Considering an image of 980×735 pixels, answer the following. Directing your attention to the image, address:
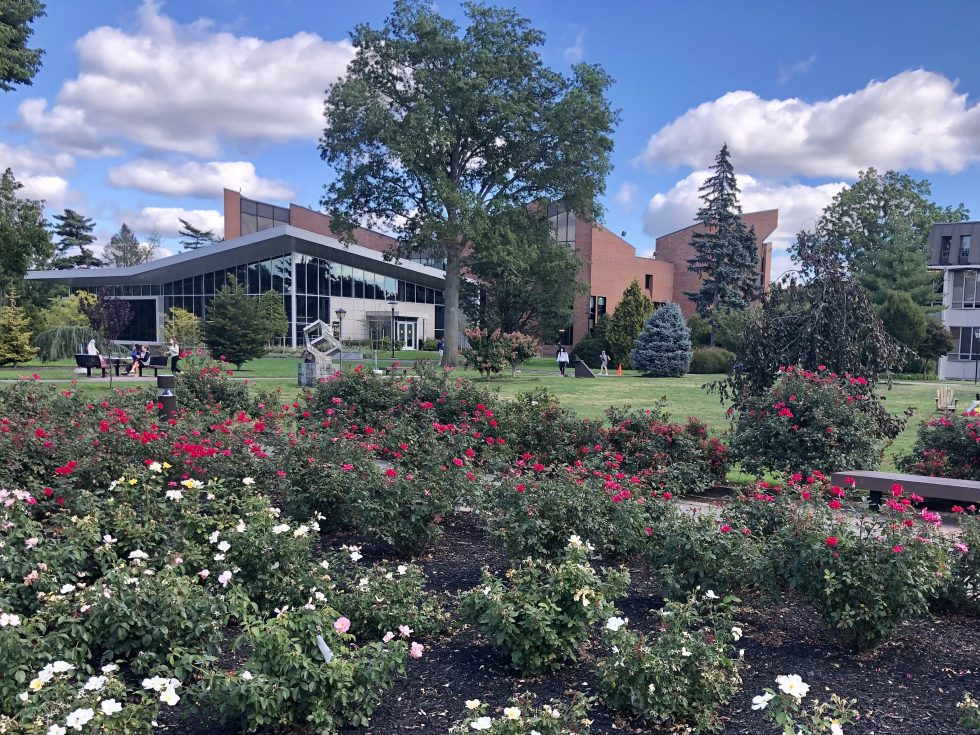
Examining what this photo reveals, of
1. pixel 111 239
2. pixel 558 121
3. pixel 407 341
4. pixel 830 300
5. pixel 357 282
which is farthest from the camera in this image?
pixel 111 239

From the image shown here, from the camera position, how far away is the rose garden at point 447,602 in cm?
312

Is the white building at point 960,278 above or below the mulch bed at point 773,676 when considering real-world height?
above

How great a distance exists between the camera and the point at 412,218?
35.2 metres

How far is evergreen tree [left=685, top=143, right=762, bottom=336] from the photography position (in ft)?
151

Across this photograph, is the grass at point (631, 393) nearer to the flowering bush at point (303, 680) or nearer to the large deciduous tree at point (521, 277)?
the large deciduous tree at point (521, 277)

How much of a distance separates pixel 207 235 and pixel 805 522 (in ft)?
316

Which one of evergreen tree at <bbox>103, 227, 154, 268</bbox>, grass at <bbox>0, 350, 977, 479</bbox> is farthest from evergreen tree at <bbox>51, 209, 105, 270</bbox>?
grass at <bbox>0, 350, 977, 479</bbox>

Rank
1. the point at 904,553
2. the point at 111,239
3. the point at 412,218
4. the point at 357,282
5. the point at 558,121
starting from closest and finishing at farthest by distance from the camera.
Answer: the point at 904,553
the point at 558,121
the point at 412,218
the point at 357,282
the point at 111,239

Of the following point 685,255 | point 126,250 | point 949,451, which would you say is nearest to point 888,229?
point 685,255

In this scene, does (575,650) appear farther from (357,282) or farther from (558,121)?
(357,282)

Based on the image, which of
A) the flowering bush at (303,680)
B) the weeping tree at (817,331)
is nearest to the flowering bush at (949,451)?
the weeping tree at (817,331)

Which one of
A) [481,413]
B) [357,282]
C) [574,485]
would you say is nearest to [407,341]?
[357,282]

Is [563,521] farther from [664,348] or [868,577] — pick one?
Answer: [664,348]

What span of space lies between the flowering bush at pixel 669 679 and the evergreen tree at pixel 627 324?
3626 cm
